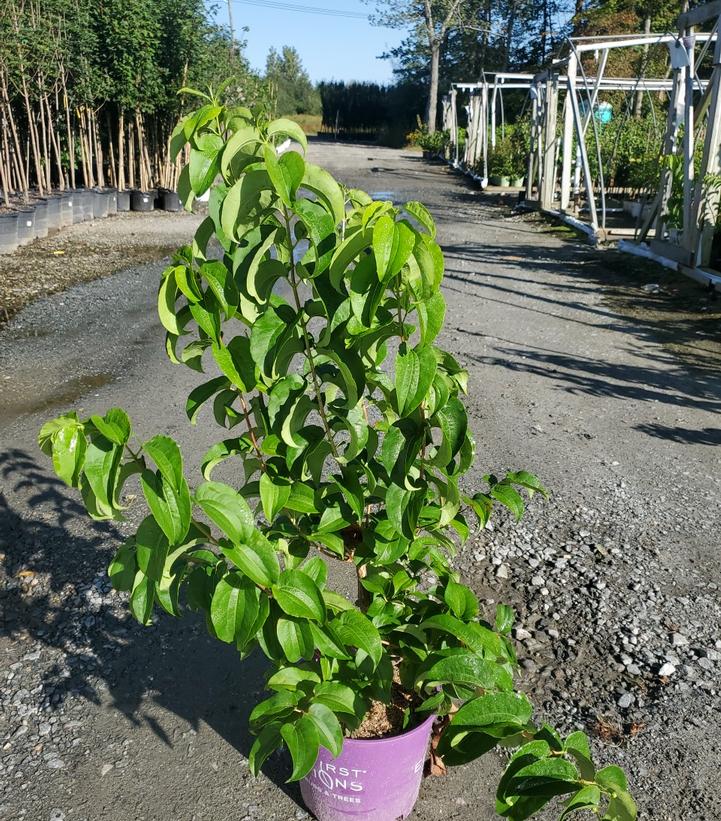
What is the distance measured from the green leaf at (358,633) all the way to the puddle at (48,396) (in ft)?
12.6

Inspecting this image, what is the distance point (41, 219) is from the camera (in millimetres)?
10516

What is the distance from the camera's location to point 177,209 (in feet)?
48.0

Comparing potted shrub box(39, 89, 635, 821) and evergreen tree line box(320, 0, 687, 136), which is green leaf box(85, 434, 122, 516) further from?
evergreen tree line box(320, 0, 687, 136)

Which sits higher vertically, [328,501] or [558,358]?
[328,501]

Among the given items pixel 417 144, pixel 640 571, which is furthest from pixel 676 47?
pixel 417 144

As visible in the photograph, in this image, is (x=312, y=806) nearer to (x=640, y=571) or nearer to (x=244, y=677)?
(x=244, y=677)

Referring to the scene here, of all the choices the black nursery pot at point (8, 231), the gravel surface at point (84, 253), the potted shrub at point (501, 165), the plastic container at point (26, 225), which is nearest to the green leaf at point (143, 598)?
the gravel surface at point (84, 253)

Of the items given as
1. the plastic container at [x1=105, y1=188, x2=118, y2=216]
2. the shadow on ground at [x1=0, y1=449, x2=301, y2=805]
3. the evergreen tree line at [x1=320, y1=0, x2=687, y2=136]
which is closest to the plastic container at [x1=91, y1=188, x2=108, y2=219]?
the plastic container at [x1=105, y1=188, x2=118, y2=216]

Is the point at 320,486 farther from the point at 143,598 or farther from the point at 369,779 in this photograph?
the point at 369,779

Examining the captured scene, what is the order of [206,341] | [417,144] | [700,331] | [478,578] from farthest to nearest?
[417,144] < [700,331] < [478,578] < [206,341]

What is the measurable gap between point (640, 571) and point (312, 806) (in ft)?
5.92

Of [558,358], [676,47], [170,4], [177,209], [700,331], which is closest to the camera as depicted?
[558,358]

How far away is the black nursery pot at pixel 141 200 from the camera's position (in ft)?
45.7

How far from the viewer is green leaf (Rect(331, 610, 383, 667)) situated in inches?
61.3
